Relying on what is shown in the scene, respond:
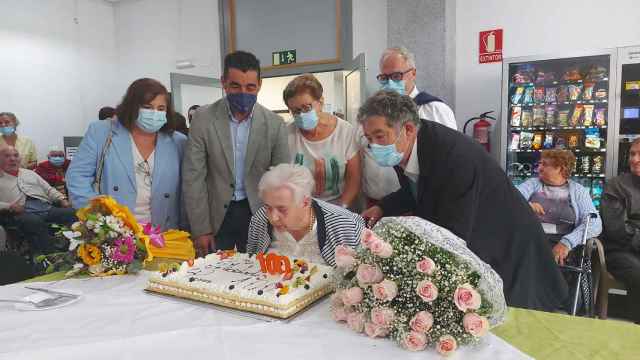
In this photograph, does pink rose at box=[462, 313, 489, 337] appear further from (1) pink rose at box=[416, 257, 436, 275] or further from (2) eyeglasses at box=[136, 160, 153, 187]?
(2) eyeglasses at box=[136, 160, 153, 187]

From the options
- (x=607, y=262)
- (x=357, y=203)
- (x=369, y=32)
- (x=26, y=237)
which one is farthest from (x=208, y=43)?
(x=607, y=262)

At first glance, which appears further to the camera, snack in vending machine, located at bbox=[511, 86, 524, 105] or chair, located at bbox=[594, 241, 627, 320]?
snack in vending machine, located at bbox=[511, 86, 524, 105]

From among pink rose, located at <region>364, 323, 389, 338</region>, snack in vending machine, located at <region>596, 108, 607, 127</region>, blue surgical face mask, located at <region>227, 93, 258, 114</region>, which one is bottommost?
pink rose, located at <region>364, 323, 389, 338</region>

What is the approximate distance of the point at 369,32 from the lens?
5262 mm

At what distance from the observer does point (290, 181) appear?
1989mm

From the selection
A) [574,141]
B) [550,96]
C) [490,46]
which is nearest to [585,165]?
[574,141]

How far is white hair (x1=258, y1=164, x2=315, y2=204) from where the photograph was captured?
1.98 m

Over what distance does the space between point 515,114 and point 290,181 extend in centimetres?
333

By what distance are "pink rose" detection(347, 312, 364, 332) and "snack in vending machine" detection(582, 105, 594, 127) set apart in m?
3.91

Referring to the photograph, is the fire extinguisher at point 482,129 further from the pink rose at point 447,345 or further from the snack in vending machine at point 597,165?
the pink rose at point 447,345

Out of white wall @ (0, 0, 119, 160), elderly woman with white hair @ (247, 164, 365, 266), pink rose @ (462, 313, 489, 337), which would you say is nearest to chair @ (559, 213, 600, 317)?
elderly woman with white hair @ (247, 164, 365, 266)

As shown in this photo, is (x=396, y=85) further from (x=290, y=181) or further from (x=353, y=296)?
(x=353, y=296)

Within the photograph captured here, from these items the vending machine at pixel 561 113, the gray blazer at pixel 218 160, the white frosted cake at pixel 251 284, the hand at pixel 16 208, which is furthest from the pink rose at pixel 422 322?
the hand at pixel 16 208

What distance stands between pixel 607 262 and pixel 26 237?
17.8 ft
